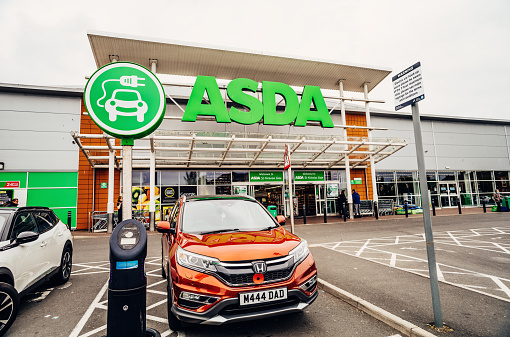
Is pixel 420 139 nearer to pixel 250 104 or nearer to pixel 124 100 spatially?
pixel 124 100

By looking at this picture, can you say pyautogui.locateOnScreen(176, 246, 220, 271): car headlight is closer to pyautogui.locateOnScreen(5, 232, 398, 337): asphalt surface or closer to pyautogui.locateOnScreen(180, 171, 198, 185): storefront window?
pyautogui.locateOnScreen(5, 232, 398, 337): asphalt surface

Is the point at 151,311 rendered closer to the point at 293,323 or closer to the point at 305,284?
the point at 293,323

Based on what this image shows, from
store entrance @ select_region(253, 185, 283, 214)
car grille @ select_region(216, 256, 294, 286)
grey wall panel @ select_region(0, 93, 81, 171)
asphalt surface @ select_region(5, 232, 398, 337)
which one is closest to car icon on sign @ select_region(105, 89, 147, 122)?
car grille @ select_region(216, 256, 294, 286)

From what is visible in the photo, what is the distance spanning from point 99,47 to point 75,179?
8.12m

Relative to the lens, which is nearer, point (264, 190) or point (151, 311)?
point (151, 311)

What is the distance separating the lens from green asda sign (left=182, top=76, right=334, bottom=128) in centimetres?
1543

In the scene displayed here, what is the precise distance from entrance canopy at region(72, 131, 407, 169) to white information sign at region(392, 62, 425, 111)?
11.7 metres

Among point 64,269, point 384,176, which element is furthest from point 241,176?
point 64,269

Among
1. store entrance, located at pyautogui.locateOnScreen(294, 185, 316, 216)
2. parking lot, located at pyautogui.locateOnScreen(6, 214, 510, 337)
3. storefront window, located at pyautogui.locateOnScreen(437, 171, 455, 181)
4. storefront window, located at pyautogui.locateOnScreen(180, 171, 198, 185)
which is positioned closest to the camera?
parking lot, located at pyautogui.locateOnScreen(6, 214, 510, 337)

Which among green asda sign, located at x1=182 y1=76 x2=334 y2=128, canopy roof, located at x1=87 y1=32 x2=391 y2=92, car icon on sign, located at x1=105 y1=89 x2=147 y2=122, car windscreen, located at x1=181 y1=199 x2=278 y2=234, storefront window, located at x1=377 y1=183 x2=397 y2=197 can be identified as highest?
canopy roof, located at x1=87 y1=32 x2=391 y2=92

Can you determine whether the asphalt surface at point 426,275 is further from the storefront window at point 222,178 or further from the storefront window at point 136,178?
the storefront window at point 136,178

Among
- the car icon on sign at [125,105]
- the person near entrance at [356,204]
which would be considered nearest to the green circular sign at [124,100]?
the car icon on sign at [125,105]

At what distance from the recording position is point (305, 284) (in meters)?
3.31

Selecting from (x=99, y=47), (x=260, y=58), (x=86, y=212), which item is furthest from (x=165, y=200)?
(x=260, y=58)
